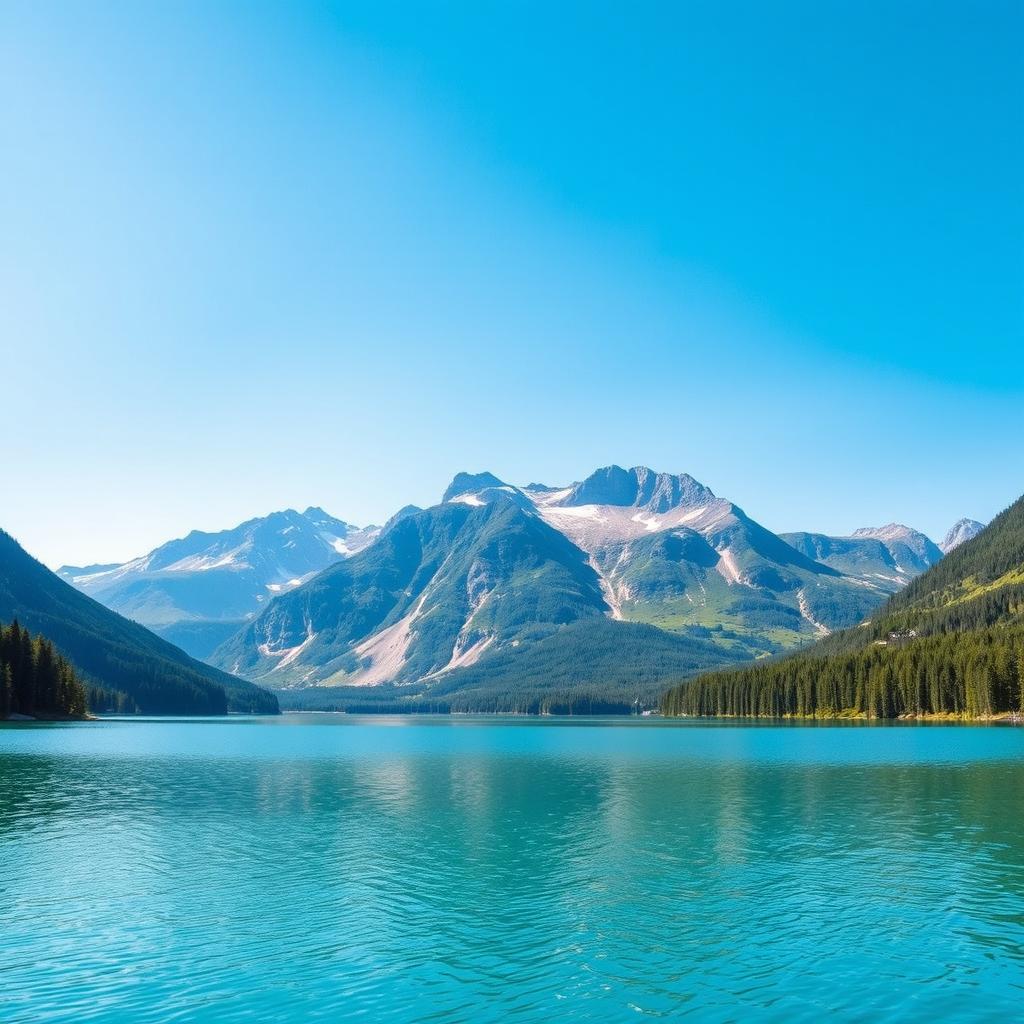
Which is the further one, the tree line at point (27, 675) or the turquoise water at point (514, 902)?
the tree line at point (27, 675)

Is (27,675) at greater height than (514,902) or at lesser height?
greater

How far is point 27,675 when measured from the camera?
18638cm

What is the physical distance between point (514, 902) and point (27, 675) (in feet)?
596

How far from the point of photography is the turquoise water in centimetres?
2714

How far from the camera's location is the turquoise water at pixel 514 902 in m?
27.1

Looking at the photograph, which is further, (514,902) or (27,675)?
(27,675)

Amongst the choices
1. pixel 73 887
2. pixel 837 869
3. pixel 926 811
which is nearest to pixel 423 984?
pixel 73 887

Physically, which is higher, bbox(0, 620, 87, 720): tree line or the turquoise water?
bbox(0, 620, 87, 720): tree line

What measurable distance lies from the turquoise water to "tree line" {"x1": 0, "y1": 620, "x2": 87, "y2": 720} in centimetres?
10780

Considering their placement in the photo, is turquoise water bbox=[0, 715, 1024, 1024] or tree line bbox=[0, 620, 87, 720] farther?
tree line bbox=[0, 620, 87, 720]

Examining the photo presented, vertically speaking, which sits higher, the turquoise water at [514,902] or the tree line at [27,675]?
the tree line at [27,675]

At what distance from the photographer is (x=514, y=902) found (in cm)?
3866

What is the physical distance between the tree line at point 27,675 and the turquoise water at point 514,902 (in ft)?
354

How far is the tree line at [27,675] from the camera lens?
176250 mm
